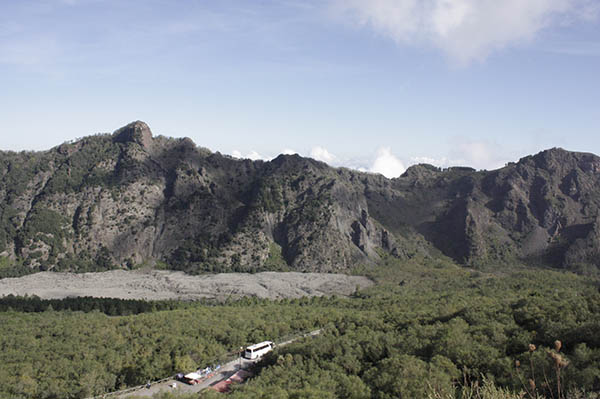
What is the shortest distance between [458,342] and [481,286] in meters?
98.7

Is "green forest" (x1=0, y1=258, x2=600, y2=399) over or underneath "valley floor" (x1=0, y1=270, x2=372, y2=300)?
over

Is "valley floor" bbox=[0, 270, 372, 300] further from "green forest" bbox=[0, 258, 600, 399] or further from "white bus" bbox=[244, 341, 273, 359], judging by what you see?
"white bus" bbox=[244, 341, 273, 359]

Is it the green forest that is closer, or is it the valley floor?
the green forest

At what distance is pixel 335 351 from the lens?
57062mm

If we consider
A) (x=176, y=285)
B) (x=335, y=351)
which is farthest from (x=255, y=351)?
(x=176, y=285)

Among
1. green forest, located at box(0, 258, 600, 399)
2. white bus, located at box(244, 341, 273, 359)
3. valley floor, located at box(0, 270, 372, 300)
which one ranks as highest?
green forest, located at box(0, 258, 600, 399)

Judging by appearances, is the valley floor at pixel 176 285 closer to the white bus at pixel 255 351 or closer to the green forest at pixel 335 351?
the green forest at pixel 335 351

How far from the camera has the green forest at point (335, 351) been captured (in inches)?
1624

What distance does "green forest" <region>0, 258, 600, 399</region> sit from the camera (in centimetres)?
4125

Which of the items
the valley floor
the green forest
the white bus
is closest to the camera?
the green forest

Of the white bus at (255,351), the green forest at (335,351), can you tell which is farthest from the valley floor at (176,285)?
the white bus at (255,351)

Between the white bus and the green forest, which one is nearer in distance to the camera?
the green forest

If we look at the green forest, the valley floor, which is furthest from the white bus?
the valley floor

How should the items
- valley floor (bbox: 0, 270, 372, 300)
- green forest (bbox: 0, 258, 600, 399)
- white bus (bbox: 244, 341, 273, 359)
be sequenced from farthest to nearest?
valley floor (bbox: 0, 270, 372, 300)
white bus (bbox: 244, 341, 273, 359)
green forest (bbox: 0, 258, 600, 399)
